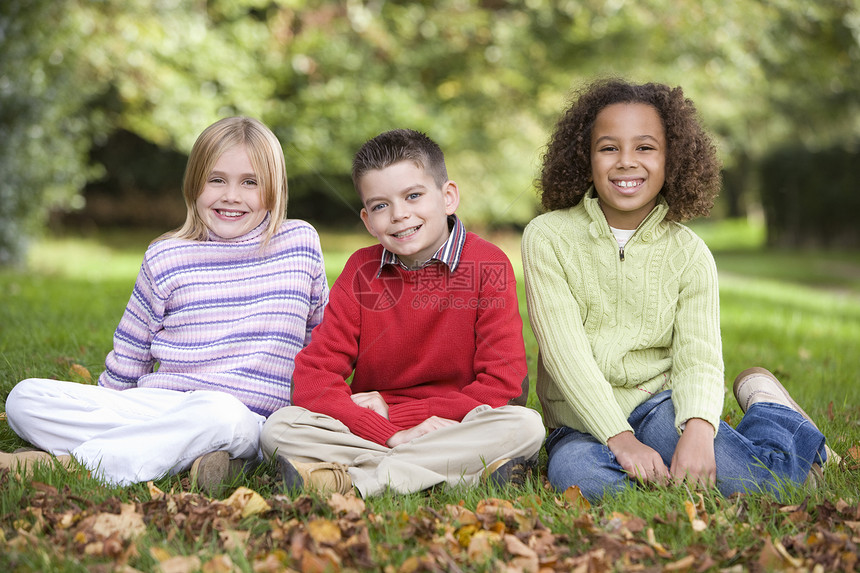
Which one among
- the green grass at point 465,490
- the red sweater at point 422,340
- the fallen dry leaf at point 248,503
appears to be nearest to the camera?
the green grass at point 465,490

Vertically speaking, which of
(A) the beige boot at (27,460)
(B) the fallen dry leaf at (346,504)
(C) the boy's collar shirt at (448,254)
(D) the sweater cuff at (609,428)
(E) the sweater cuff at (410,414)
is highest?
(C) the boy's collar shirt at (448,254)

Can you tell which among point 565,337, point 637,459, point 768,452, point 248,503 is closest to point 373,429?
point 248,503

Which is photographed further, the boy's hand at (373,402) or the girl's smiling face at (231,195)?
the girl's smiling face at (231,195)

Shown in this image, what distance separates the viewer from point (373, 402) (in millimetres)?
2816

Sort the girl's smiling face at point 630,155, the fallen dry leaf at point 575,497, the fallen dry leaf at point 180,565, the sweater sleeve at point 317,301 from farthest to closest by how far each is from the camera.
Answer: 1. the sweater sleeve at point 317,301
2. the girl's smiling face at point 630,155
3. the fallen dry leaf at point 575,497
4. the fallen dry leaf at point 180,565

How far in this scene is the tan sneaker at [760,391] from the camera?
9.50 feet

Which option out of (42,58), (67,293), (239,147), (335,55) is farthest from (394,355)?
(335,55)

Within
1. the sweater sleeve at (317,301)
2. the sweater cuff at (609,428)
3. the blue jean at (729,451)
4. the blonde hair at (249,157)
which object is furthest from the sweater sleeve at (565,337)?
the blonde hair at (249,157)

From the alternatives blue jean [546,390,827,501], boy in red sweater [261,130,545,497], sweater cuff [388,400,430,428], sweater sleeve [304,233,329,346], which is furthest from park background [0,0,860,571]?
sweater sleeve [304,233,329,346]

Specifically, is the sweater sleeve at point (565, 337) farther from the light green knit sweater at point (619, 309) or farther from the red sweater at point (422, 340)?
the red sweater at point (422, 340)

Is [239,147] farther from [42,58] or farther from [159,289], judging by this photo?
[42,58]

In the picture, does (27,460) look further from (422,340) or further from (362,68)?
(362,68)

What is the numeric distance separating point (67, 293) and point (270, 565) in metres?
5.14

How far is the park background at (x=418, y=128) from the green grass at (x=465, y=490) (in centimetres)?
1
